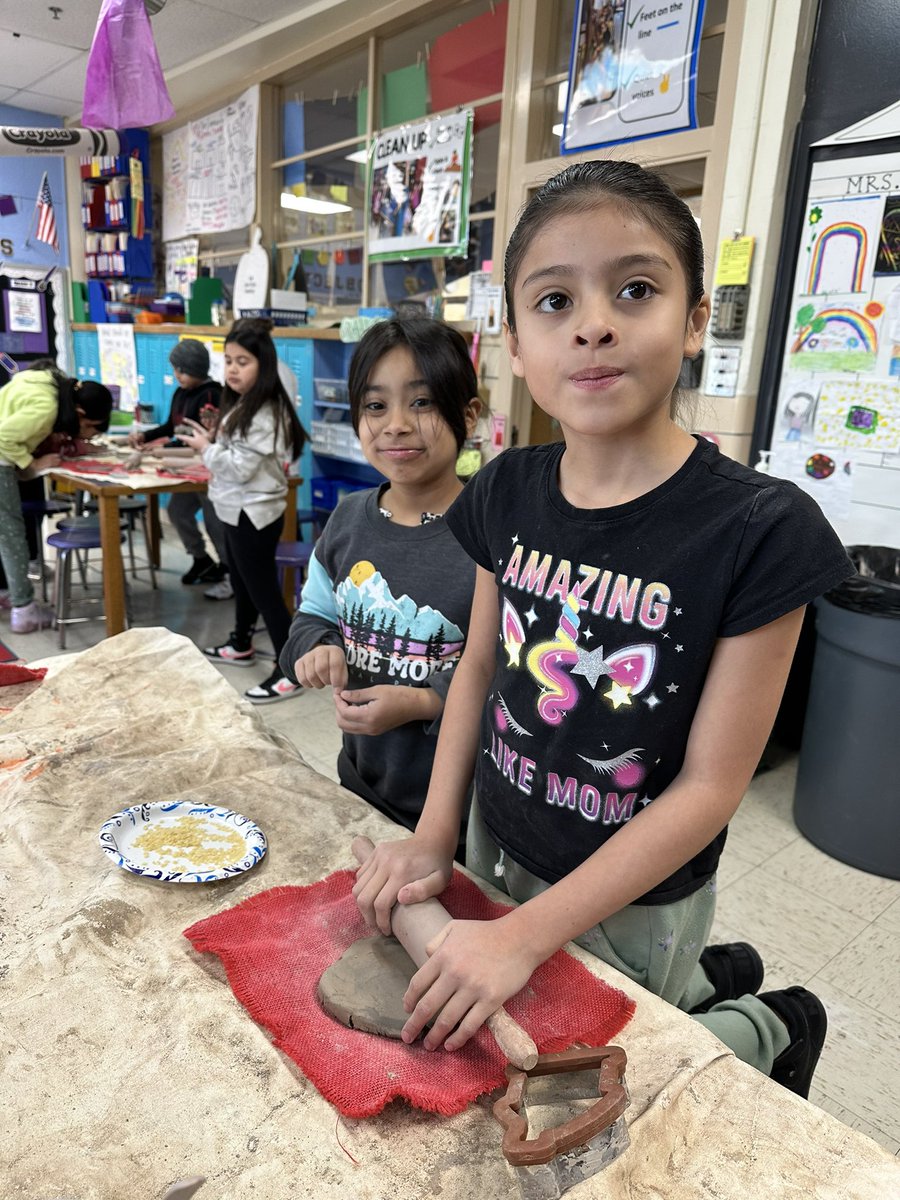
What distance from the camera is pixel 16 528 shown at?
379 centimetres

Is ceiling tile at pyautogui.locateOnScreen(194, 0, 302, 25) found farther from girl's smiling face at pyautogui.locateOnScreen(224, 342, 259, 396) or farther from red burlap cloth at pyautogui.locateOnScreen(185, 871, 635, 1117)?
red burlap cloth at pyautogui.locateOnScreen(185, 871, 635, 1117)

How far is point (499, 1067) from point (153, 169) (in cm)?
753

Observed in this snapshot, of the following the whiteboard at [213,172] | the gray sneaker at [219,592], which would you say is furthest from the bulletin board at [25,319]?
the gray sneaker at [219,592]

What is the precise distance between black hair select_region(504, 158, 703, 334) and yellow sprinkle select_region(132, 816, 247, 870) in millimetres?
705

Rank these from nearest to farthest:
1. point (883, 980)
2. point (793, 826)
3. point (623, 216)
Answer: point (623, 216)
point (883, 980)
point (793, 826)

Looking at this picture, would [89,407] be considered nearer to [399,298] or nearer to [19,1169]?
[399,298]

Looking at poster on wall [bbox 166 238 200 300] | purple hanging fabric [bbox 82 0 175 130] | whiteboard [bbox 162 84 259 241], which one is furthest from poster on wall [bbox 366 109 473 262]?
poster on wall [bbox 166 238 200 300]

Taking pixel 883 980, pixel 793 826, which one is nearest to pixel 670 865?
pixel 883 980

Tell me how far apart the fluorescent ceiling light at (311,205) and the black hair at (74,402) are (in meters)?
1.78

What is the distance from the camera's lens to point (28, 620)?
3.85 meters

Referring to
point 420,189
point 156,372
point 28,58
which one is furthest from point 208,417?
point 28,58

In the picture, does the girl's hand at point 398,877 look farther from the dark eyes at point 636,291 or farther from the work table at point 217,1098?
the dark eyes at point 636,291

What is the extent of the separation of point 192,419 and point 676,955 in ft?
14.6

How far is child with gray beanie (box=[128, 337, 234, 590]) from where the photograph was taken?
4.51 metres
